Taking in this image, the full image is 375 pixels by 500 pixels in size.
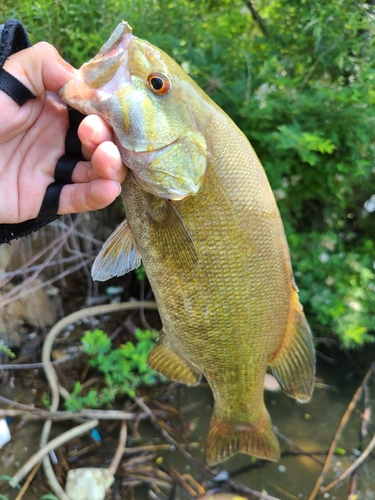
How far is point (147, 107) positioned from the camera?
32.8 inches

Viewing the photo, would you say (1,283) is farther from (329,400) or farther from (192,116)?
(329,400)

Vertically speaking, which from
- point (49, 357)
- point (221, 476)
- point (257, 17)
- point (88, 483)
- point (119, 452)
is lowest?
point (221, 476)

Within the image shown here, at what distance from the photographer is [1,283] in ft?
6.45

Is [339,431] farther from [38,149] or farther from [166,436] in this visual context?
[38,149]

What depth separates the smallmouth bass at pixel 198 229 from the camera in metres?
0.82

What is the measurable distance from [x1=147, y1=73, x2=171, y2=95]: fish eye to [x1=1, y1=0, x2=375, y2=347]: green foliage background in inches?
37.1

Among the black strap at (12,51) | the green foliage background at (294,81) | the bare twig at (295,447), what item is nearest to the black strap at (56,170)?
the black strap at (12,51)

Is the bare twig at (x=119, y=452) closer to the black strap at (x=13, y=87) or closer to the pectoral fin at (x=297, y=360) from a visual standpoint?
the pectoral fin at (x=297, y=360)

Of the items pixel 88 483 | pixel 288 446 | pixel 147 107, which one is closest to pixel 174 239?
pixel 147 107

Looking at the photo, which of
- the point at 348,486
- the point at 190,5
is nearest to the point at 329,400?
the point at 348,486

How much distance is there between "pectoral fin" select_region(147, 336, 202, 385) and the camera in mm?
1342

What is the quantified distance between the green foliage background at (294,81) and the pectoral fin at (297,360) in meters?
0.84

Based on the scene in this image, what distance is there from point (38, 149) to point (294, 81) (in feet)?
4.32

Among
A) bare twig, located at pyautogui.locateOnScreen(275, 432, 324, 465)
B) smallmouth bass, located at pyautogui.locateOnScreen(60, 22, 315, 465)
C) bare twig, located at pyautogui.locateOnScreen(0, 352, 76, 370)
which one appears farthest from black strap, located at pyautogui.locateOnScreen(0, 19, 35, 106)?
bare twig, located at pyautogui.locateOnScreen(275, 432, 324, 465)
